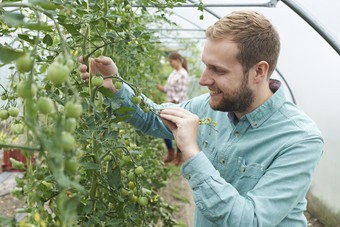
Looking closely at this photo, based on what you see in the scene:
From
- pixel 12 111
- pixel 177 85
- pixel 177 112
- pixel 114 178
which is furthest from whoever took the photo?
pixel 177 85

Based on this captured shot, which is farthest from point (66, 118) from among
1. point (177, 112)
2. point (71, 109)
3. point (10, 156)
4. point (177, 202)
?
point (10, 156)

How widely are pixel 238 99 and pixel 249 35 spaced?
9.2 inches

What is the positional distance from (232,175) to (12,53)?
999 millimetres

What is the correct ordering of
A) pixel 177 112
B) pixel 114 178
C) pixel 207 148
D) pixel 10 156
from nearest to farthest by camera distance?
→ pixel 114 178 < pixel 177 112 < pixel 207 148 < pixel 10 156

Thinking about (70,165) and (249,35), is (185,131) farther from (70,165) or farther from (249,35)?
(70,165)

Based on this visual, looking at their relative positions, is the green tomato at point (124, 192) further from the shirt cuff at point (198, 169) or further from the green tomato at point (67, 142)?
the green tomato at point (67, 142)

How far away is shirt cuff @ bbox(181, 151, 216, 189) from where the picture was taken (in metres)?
1.03

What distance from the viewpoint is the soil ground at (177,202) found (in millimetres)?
3055

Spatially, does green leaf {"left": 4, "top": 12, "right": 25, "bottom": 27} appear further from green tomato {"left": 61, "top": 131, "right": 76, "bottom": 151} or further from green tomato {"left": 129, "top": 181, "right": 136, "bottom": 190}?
green tomato {"left": 129, "top": 181, "right": 136, "bottom": 190}

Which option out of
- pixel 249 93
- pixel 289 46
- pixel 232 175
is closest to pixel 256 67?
pixel 249 93

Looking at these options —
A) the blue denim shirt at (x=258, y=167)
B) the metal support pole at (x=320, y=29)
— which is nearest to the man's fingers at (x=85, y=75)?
the blue denim shirt at (x=258, y=167)

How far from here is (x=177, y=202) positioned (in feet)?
11.9

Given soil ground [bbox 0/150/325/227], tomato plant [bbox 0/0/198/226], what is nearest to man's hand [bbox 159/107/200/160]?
tomato plant [bbox 0/0/198/226]

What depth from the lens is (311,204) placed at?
11.3 ft
